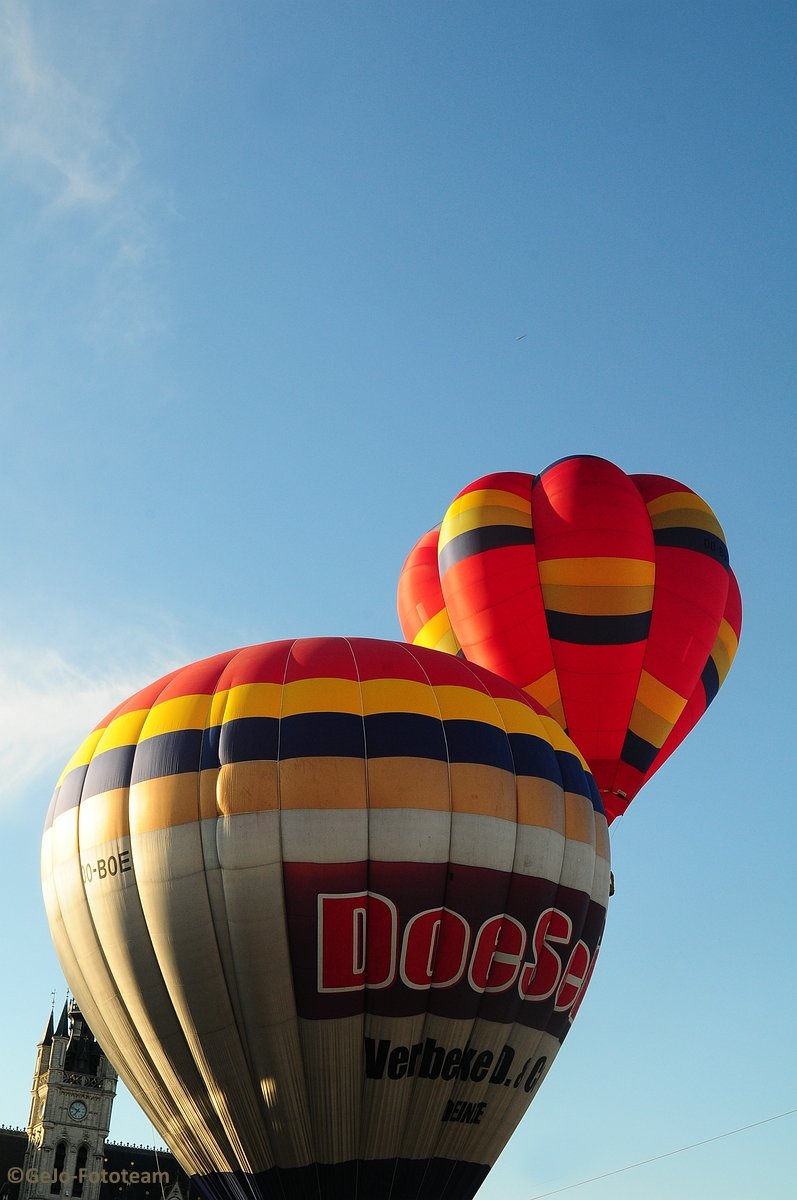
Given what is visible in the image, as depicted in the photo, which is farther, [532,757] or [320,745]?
[532,757]

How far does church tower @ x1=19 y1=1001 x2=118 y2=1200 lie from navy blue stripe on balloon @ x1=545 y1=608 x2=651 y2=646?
4039 centimetres

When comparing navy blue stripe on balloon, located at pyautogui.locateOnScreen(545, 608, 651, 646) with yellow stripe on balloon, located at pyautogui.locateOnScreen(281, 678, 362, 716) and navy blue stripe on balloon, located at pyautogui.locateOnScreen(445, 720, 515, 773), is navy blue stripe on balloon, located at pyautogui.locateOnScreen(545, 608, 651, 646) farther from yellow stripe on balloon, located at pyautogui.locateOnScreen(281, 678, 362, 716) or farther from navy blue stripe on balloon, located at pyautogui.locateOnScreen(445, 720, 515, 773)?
yellow stripe on balloon, located at pyautogui.locateOnScreen(281, 678, 362, 716)

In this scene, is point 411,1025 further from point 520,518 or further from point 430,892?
point 520,518

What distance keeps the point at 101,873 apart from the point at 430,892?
4.33 meters

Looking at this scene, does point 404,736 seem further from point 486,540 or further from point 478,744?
point 486,540

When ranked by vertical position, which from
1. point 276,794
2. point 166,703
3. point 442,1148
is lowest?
point 442,1148

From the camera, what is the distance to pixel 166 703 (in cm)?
1738

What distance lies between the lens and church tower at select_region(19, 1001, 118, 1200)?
183 ft

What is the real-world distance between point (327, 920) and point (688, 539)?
10.3 m

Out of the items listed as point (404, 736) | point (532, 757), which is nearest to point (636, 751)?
point (532, 757)

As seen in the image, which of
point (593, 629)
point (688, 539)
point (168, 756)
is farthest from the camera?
point (688, 539)

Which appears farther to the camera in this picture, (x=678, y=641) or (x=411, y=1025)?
(x=678, y=641)

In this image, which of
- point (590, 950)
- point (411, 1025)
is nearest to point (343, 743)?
point (411, 1025)

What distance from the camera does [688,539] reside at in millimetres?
22609
